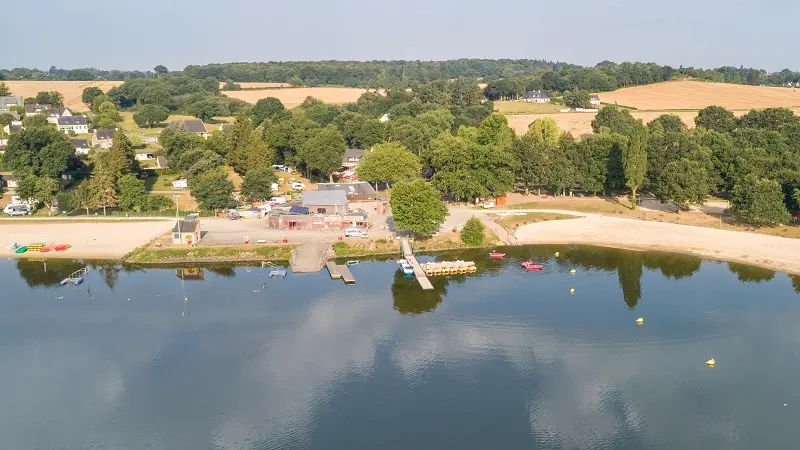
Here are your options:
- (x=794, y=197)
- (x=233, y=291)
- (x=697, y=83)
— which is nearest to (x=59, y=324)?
(x=233, y=291)

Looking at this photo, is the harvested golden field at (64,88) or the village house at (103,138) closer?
the village house at (103,138)

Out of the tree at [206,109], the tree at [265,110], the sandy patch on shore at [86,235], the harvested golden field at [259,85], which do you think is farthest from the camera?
the harvested golden field at [259,85]

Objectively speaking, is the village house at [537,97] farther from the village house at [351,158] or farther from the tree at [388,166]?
the tree at [388,166]

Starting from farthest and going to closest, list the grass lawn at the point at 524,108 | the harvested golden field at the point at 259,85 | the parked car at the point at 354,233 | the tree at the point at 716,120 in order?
1. the harvested golden field at the point at 259,85
2. the grass lawn at the point at 524,108
3. the tree at the point at 716,120
4. the parked car at the point at 354,233

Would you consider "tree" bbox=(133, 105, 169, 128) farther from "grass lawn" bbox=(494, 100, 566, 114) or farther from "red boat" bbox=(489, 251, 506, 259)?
"red boat" bbox=(489, 251, 506, 259)

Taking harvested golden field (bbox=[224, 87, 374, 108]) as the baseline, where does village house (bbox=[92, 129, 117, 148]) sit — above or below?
below

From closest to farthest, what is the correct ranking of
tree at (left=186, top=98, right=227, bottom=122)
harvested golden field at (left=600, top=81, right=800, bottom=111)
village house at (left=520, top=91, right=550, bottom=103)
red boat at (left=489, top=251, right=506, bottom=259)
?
red boat at (left=489, top=251, right=506, bottom=259)
harvested golden field at (left=600, top=81, right=800, bottom=111)
tree at (left=186, top=98, right=227, bottom=122)
village house at (left=520, top=91, right=550, bottom=103)

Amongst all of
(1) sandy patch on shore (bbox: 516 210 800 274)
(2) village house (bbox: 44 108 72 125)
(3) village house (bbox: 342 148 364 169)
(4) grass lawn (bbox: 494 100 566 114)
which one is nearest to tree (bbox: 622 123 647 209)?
(1) sandy patch on shore (bbox: 516 210 800 274)

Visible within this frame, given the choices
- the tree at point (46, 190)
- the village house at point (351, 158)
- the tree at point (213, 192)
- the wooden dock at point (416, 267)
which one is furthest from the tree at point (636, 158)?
the tree at point (46, 190)
